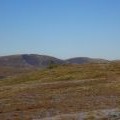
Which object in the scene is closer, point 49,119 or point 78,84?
point 49,119

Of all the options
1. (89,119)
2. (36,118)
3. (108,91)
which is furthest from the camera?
(108,91)

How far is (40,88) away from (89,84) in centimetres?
977

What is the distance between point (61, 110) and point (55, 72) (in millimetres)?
56958

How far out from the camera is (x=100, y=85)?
Answer: 218 feet

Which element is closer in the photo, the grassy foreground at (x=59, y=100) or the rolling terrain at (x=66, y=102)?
the rolling terrain at (x=66, y=102)

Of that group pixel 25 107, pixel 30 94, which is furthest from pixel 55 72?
pixel 25 107

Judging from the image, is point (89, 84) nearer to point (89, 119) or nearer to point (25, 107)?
point (25, 107)

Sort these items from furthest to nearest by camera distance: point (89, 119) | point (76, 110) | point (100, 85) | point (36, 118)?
1. point (100, 85)
2. point (76, 110)
3. point (36, 118)
4. point (89, 119)

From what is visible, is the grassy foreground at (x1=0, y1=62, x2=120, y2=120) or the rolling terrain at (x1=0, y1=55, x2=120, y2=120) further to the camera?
the grassy foreground at (x1=0, y1=62, x2=120, y2=120)

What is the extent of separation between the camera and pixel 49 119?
3634 cm

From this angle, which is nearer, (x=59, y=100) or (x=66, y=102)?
(x=66, y=102)

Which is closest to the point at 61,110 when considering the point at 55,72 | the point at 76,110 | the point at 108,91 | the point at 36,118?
the point at 76,110

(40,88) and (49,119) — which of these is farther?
(40,88)

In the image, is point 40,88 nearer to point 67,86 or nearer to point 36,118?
point 67,86
